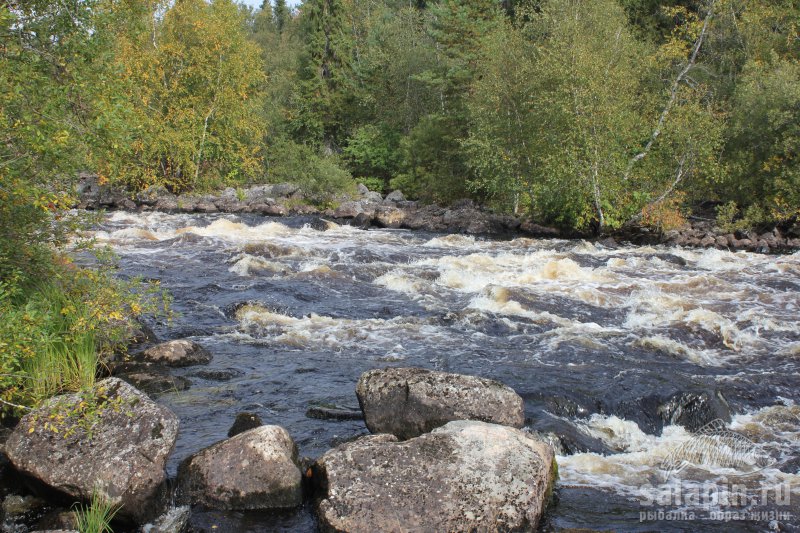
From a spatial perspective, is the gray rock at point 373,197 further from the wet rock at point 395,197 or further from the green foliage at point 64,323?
the green foliage at point 64,323

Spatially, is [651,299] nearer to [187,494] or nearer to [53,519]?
[187,494]

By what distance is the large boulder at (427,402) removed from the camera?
24.3 feet

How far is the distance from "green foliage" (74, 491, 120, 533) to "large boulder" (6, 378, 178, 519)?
0.21 feet

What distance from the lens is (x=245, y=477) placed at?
633cm

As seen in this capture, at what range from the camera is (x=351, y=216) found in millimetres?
32188

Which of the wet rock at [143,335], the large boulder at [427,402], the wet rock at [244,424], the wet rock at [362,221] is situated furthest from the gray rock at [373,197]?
the wet rock at [244,424]

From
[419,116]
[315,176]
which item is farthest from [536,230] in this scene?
[419,116]

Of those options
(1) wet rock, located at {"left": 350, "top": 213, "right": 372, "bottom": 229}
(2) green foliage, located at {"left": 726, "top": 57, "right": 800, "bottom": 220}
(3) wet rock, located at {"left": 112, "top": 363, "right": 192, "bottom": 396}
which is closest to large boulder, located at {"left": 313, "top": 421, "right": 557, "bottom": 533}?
(3) wet rock, located at {"left": 112, "top": 363, "right": 192, "bottom": 396}

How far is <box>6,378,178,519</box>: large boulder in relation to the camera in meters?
5.99

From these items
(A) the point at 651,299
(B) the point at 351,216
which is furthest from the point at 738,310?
(B) the point at 351,216

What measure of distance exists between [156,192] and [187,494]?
30.6 meters

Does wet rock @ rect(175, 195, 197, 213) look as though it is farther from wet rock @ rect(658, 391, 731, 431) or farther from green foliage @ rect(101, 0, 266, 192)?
wet rock @ rect(658, 391, 731, 431)

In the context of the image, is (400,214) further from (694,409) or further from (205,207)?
(694,409)

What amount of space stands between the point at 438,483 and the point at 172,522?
8.25ft
